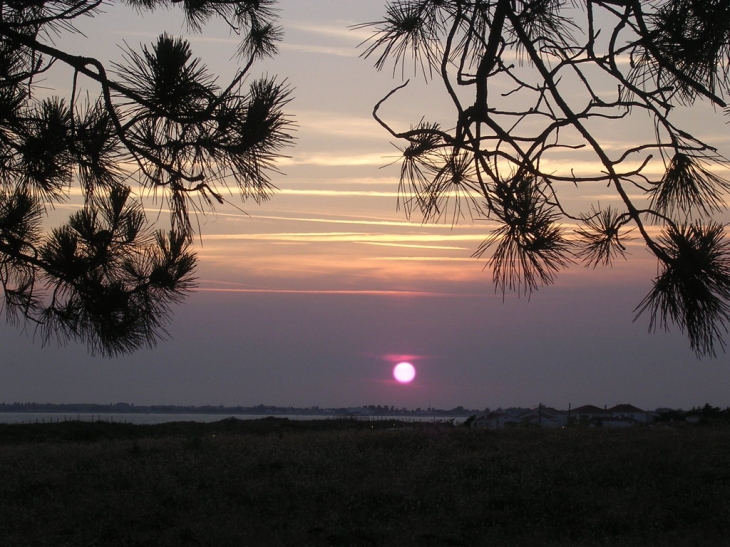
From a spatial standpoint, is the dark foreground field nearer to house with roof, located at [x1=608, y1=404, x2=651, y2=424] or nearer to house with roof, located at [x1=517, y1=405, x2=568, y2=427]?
house with roof, located at [x1=517, y1=405, x2=568, y2=427]

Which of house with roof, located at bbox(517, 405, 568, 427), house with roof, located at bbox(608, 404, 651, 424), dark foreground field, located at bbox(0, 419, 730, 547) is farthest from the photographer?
house with roof, located at bbox(608, 404, 651, 424)

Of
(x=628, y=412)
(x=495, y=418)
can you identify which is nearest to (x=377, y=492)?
(x=495, y=418)

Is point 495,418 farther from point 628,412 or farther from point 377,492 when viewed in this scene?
point 377,492

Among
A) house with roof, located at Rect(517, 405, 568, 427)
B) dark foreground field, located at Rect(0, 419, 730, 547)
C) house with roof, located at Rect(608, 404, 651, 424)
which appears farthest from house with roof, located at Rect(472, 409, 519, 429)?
dark foreground field, located at Rect(0, 419, 730, 547)

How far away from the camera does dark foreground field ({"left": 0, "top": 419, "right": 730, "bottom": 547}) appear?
8000mm

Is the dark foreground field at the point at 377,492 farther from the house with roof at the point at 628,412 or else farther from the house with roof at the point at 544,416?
the house with roof at the point at 628,412

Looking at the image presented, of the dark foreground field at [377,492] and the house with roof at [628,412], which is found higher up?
the house with roof at [628,412]

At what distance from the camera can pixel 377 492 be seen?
9914mm

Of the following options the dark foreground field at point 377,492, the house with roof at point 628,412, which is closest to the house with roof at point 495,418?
the house with roof at point 628,412

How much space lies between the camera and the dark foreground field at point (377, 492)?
315 inches

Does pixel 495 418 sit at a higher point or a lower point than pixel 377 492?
higher

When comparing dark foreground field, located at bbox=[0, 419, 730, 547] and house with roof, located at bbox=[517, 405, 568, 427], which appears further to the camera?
house with roof, located at bbox=[517, 405, 568, 427]

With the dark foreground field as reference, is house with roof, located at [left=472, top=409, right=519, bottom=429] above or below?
above

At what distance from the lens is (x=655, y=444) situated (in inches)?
511
